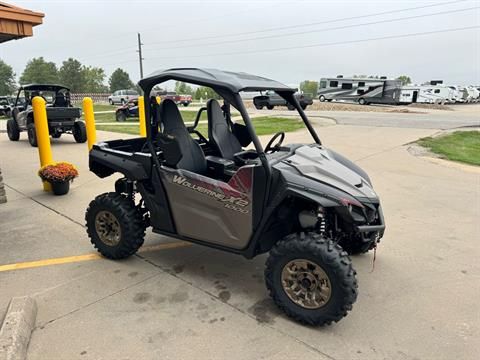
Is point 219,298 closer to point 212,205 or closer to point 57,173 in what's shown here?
point 212,205

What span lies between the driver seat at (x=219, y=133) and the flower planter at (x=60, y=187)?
9.95ft

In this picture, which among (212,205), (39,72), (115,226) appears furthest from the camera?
(39,72)

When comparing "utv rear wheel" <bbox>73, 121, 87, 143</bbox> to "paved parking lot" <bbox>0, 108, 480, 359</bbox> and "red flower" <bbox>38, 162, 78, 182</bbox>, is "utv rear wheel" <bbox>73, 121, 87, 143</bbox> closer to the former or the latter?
"red flower" <bbox>38, 162, 78, 182</bbox>

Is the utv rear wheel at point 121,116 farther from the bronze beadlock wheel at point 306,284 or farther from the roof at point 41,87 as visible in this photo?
the bronze beadlock wheel at point 306,284

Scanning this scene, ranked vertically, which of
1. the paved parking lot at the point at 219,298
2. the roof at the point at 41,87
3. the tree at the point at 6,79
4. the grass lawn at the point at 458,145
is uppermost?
the tree at the point at 6,79

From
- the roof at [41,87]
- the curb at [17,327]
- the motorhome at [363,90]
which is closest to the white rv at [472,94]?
the motorhome at [363,90]

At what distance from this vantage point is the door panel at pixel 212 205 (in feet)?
9.05

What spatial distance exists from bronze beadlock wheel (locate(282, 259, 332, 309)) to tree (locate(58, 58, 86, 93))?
238ft

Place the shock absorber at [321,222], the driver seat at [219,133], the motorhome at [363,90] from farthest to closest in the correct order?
the motorhome at [363,90], the driver seat at [219,133], the shock absorber at [321,222]

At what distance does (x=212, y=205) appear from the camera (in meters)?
2.92

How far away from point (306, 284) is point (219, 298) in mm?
736

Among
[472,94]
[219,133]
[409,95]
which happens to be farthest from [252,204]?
[472,94]

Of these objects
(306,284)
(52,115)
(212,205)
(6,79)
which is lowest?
(306,284)

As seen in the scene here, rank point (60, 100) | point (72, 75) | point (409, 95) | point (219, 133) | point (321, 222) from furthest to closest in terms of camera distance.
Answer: point (72, 75) < point (409, 95) < point (60, 100) < point (219, 133) < point (321, 222)
